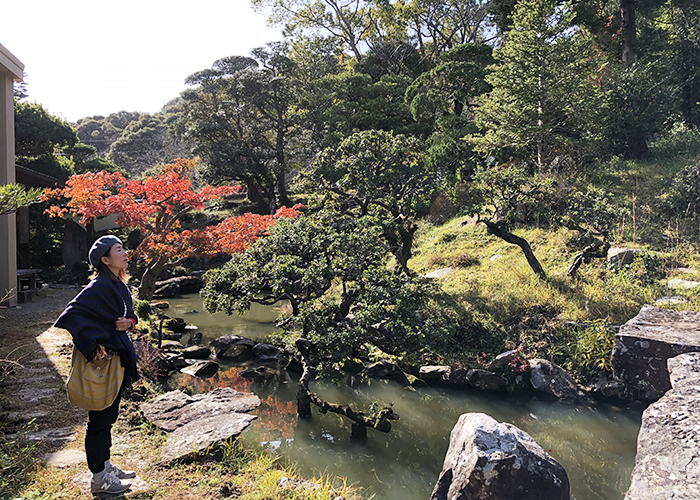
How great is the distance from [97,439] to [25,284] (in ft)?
36.0

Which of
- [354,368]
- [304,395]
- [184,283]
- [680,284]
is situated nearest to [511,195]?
[680,284]

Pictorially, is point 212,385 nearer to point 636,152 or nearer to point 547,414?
point 547,414

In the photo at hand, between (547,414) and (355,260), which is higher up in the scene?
(355,260)

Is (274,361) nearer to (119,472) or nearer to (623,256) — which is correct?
(119,472)

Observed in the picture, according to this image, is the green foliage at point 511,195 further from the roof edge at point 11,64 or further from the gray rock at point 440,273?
the roof edge at point 11,64

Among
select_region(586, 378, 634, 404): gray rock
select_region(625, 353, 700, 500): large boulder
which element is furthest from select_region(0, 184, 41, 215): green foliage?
select_region(586, 378, 634, 404): gray rock

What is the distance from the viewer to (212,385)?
23.6ft

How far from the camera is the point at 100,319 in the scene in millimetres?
3082

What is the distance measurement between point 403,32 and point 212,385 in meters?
22.8

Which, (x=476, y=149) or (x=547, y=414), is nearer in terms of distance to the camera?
(x=547, y=414)

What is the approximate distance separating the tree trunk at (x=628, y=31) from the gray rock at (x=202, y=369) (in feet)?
54.0

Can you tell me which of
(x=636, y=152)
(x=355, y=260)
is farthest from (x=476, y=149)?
(x=355, y=260)

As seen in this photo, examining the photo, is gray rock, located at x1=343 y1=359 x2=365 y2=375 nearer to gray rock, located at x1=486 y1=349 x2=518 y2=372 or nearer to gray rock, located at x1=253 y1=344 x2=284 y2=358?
gray rock, located at x1=253 y1=344 x2=284 y2=358

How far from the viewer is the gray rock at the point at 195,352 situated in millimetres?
8354
